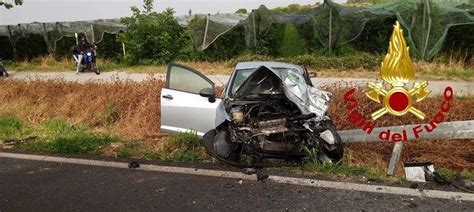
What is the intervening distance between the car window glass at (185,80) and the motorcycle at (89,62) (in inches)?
423

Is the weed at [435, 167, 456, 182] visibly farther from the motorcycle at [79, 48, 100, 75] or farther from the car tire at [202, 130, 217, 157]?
the motorcycle at [79, 48, 100, 75]

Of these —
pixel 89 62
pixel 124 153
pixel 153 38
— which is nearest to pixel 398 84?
pixel 124 153

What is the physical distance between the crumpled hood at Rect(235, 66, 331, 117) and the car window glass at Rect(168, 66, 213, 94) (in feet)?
3.11

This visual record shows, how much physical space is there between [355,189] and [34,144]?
486 centimetres

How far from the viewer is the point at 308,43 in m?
16.8

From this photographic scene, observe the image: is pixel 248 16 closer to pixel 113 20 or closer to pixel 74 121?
pixel 113 20

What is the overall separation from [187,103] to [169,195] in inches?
79.1

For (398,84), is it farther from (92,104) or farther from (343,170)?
(92,104)

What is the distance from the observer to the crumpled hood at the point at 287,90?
4930 mm

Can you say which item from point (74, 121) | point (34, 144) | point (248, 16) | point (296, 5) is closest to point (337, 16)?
point (248, 16)

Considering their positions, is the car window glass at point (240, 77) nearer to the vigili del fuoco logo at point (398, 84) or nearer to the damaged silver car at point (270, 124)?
the damaged silver car at point (270, 124)


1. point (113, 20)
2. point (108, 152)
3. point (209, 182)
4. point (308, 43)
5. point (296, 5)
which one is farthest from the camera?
point (296, 5)

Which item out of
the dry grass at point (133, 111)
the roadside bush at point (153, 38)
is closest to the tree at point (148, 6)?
the roadside bush at point (153, 38)

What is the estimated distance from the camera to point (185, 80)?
6.38 metres
